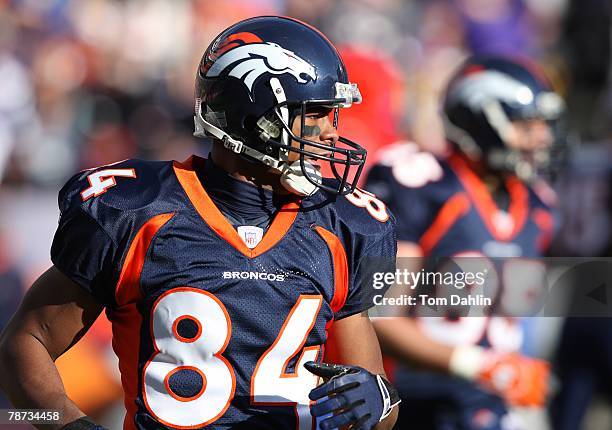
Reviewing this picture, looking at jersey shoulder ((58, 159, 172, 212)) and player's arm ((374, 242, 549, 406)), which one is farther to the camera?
player's arm ((374, 242, 549, 406))

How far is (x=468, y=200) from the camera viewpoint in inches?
207

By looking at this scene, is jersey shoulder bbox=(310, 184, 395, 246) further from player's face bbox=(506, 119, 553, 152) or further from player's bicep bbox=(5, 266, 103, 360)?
player's face bbox=(506, 119, 553, 152)

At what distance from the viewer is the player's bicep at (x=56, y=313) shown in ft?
10.5

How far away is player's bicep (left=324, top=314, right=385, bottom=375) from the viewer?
3363 millimetres

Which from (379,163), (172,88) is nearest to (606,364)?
(379,163)

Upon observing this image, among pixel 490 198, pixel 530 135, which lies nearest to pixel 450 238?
pixel 490 198

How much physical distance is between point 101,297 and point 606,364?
13.4 ft

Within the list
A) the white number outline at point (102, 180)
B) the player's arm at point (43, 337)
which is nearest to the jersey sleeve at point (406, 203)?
the white number outline at point (102, 180)

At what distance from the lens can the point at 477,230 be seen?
17.0ft

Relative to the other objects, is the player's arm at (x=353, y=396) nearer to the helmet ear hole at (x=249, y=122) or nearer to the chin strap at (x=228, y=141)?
the chin strap at (x=228, y=141)

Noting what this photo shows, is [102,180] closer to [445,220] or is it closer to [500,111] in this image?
[445,220]

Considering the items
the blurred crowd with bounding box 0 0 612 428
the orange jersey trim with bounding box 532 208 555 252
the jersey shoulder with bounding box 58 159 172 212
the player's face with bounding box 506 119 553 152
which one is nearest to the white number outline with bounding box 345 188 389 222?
the jersey shoulder with bounding box 58 159 172 212

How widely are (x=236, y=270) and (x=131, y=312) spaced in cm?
29

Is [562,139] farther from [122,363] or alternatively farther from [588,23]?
[588,23]
